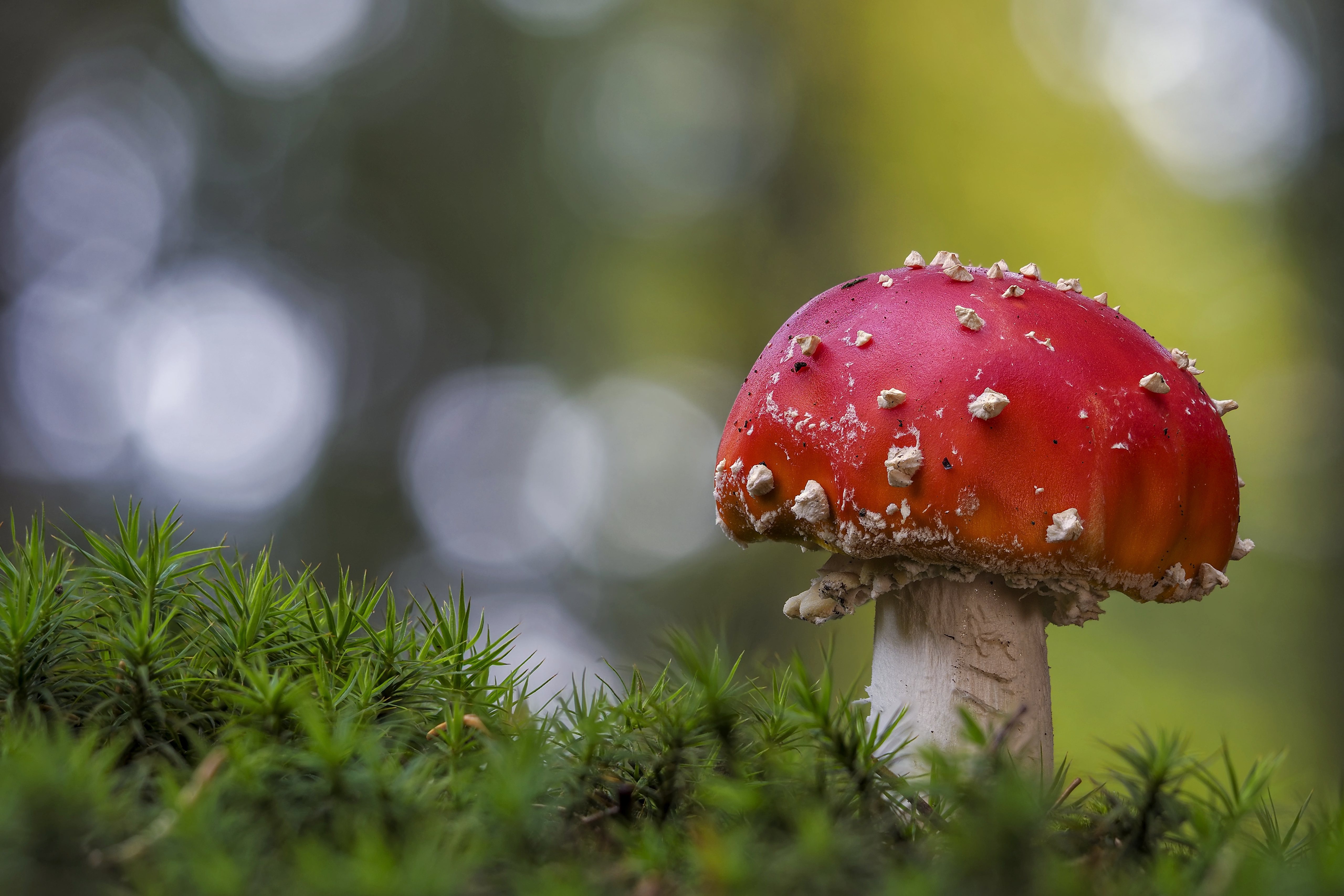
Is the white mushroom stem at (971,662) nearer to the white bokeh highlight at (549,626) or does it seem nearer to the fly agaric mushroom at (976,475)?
the fly agaric mushroom at (976,475)

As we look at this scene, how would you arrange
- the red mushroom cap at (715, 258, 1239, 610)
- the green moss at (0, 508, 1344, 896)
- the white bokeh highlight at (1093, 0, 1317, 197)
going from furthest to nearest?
Result: the white bokeh highlight at (1093, 0, 1317, 197) < the red mushroom cap at (715, 258, 1239, 610) < the green moss at (0, 508, 1344, 896)

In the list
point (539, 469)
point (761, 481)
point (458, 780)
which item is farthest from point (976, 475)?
point (539, 469)

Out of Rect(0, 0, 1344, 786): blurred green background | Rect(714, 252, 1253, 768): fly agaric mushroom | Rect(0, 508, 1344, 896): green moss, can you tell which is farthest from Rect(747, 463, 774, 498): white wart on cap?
Rect(0, 0, 1344, 786): blurred green background

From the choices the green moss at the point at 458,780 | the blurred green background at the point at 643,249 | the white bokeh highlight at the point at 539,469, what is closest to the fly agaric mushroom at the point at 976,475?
the green moss at the point at 458,780

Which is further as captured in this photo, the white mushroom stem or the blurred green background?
the blurred green background

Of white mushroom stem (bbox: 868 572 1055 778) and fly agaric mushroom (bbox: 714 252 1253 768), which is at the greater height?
fly agaric mushroom (bbox: 714 252 1253 768)

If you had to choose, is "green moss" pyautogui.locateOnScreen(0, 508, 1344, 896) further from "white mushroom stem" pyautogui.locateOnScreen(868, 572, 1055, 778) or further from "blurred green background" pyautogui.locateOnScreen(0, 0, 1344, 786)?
"blurred green background" pyautogui.locateOnScreen(0, 0, 1344, 786)
